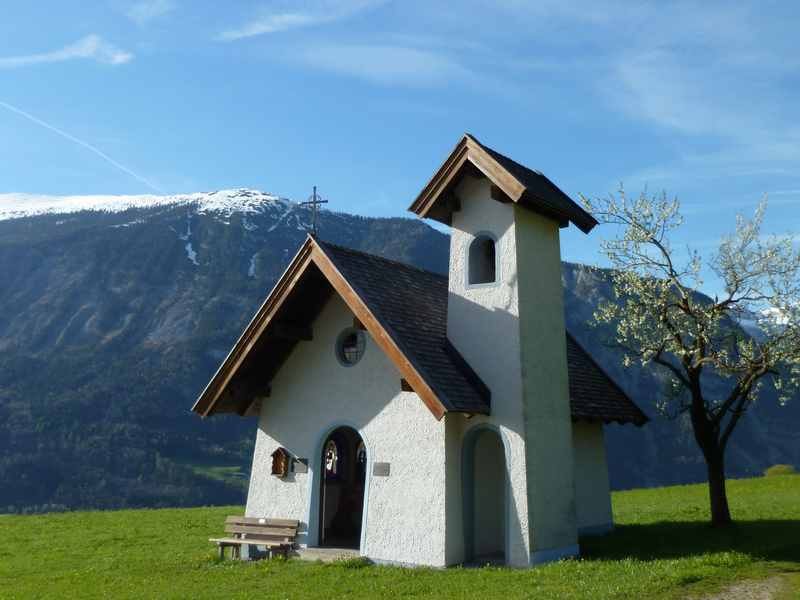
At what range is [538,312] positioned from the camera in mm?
18391

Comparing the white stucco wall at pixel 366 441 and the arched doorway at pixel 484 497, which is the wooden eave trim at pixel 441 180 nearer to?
the white stucco wall at pixel 366 441

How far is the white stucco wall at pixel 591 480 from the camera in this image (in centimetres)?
2205

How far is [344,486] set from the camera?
21828 mm

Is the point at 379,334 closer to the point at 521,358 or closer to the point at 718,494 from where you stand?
the point at 521,358

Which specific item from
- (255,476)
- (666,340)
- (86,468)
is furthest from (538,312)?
(86,468)

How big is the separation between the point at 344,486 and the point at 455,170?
31.0 ft

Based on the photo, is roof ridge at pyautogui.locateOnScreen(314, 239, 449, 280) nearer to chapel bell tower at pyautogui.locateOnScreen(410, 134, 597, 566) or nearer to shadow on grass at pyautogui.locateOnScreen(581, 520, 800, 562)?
chapel bell tower at pyautogui.locateOnScreen(410, 134, 597, 566)

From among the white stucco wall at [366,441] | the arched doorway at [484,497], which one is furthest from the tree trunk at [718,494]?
the white stucco wall at [366,441]

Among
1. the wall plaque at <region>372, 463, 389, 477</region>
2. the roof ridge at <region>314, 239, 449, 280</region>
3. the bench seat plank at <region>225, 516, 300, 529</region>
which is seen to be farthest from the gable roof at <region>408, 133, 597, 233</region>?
the bench seat plank at <region>225, 516, 300, 529</region>

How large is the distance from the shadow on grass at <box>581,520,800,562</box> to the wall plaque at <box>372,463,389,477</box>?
4.98 metres

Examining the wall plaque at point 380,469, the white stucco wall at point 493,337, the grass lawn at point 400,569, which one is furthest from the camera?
the wall plaque at point 380,469

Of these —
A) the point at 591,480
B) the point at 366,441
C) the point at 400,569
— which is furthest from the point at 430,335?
the point at 591,480

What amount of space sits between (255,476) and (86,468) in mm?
146270

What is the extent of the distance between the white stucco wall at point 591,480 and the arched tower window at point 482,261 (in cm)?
587
